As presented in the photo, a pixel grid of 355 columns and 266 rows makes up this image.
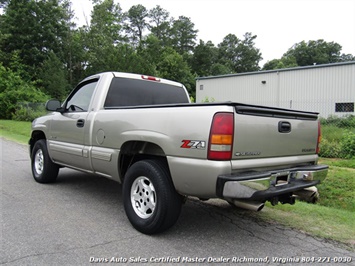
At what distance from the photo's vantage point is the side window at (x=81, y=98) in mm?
5043

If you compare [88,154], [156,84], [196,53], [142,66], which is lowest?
[88,154]

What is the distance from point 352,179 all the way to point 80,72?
4046cm

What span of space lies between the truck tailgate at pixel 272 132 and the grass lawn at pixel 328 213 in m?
1.00

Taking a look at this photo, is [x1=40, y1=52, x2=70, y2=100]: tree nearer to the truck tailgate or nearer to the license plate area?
the truck tailgate

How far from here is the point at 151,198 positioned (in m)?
3.69

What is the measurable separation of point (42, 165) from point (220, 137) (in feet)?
14.2

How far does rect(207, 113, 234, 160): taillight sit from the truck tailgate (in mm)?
89

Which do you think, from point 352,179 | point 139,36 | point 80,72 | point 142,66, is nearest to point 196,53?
point 139,36

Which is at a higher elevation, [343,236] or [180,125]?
[180,125]

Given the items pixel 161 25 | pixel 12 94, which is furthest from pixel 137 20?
pixel 12 94

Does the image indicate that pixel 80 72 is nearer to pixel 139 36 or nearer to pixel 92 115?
pixel 139 36

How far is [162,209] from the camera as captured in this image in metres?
3.43

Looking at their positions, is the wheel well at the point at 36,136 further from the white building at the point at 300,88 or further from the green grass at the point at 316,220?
the white building at the point at 300,88

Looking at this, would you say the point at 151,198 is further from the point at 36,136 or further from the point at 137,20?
the point at 137,20
